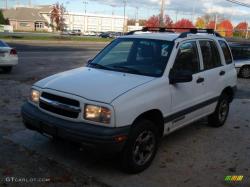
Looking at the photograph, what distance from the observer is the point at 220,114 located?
7500 mm

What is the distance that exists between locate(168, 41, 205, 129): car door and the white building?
120254 mm

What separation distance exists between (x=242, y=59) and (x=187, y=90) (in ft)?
39.4

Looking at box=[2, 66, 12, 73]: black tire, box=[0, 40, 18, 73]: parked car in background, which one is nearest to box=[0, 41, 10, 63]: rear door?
box=[0, 40, 18, 73]: parked car in background

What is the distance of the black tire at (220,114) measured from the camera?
A: 290 inches

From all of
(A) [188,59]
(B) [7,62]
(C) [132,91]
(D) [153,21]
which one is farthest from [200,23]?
(C) [132,91]

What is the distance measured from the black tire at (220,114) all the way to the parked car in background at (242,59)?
9616 mm

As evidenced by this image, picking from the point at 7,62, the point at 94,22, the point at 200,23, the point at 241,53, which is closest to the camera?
the point at 7,62

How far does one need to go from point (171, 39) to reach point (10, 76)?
9.18 meters

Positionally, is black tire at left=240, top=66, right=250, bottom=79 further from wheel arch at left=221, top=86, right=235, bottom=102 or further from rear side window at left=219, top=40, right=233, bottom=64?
rear side window at left=219, top=40, right=233, bottom=64

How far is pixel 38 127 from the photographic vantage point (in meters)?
5.13

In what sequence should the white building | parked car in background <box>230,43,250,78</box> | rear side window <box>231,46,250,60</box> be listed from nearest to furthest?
parked car in background <box>230,43,250,78</box>, rear side window <box>231,46,250,60</box>, the white building

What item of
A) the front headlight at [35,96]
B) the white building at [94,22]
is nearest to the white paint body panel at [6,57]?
the front headlight at [35,96]

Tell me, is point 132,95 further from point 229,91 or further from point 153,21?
point 153,21

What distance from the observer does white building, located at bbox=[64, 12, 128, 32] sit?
413 feet
